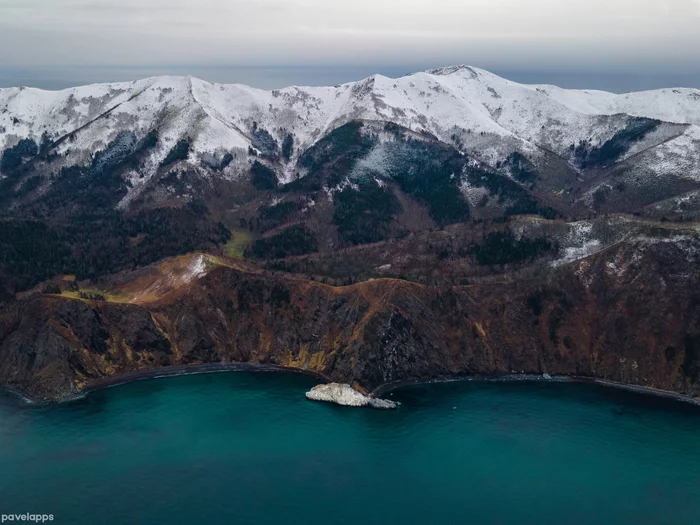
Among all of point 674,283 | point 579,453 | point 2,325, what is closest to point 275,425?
point 579,453

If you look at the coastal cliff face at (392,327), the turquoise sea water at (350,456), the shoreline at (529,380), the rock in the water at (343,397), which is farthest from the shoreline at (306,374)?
the rock in the water at (343,397)

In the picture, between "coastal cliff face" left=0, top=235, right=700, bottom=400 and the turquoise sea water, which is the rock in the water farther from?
"coastal cliff face" left=0, top=235, right=700, bottom=400

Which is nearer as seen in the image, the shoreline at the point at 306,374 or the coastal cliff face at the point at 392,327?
the shoreline at the point at 306,374

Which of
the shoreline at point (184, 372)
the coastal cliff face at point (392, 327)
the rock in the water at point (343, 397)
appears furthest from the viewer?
the coastal cliff face at point (392, 327)

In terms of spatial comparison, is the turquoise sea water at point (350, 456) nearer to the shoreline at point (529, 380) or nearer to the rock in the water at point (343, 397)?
the rock in the water at point (343, 397)

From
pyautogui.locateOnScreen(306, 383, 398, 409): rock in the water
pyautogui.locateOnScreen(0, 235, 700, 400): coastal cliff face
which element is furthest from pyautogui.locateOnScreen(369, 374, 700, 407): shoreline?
pyautogui.locateOnScreen(306, 383, 398, 409): rock in the water

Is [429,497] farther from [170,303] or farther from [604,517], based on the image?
[170,303]

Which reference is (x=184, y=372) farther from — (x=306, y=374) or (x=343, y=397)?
(x=343, y=397)

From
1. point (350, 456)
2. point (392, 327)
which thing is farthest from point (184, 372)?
point (350, 456)
